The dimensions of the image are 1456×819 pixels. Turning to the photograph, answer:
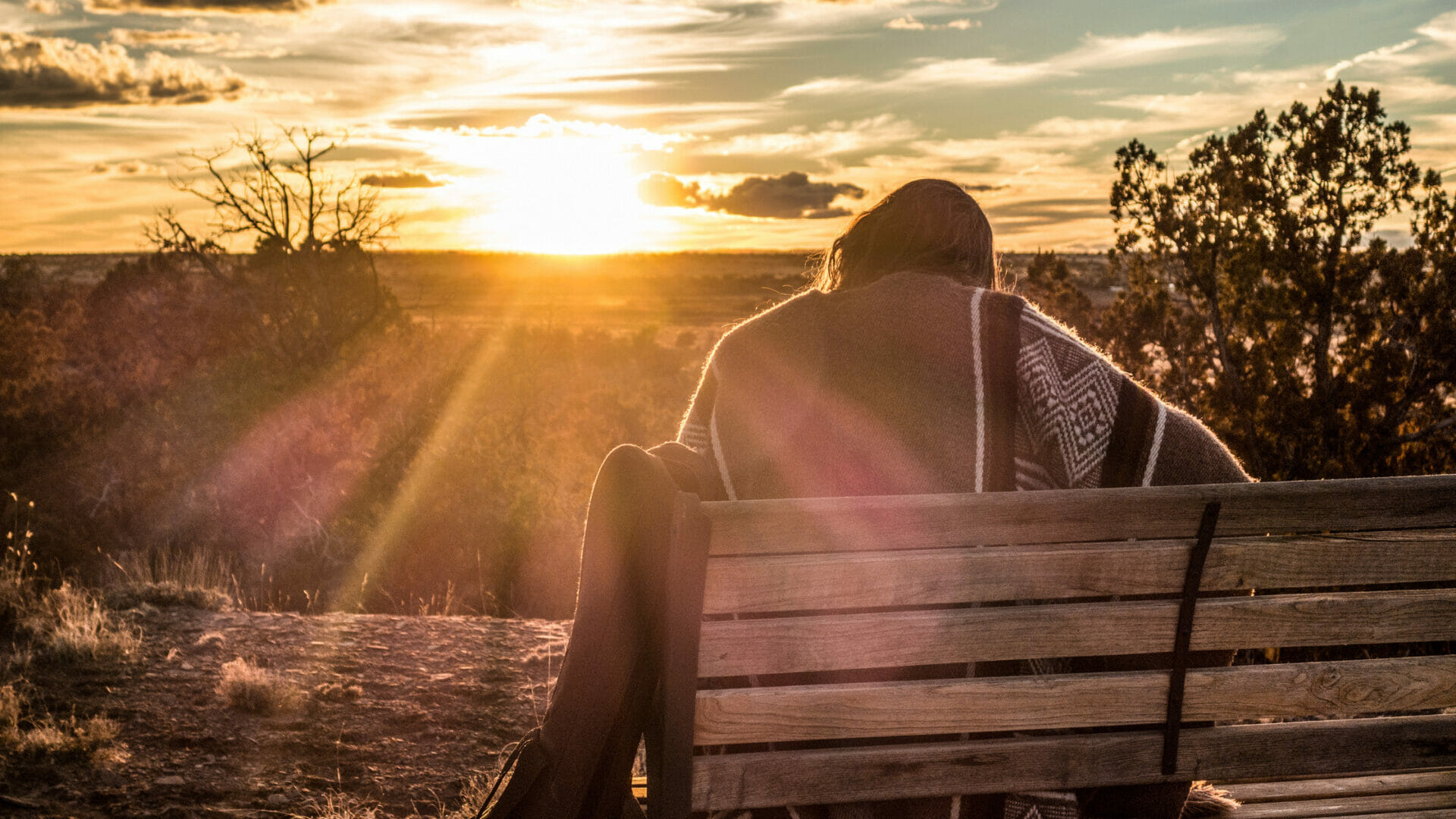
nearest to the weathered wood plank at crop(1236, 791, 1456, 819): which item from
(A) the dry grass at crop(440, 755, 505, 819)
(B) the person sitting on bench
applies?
(B) the person sitting on bench

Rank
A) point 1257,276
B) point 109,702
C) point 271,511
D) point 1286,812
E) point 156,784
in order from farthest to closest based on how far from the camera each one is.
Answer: point 271,511 → point 1257,276 → point 109,702 → point 156,784 → point 1286,812

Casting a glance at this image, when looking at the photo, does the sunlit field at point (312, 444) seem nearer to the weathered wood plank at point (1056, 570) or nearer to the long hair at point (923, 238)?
the long hair at point (923, 238)

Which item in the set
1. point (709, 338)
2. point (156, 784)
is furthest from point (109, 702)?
point (709, 338)

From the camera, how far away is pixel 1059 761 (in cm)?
183

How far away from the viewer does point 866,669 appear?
1790 mm

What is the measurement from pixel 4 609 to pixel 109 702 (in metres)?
1.89

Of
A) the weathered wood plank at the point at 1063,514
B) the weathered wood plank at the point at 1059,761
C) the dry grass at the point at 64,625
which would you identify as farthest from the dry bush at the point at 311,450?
the weathered wood plank at the point at 1063,514

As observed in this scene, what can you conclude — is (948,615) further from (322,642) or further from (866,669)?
(322,642)

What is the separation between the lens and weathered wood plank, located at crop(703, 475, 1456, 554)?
61.9 inches

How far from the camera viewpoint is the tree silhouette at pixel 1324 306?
24.2 feet

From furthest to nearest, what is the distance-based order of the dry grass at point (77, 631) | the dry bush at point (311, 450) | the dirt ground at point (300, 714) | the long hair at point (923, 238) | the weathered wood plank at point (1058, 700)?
the dry bush at point (311, 450) → the dry grass at point (77, 631) → the dirt ground at point (300, 714) → the long hair at point (923, 238) → the weathered wood plank at point (1058, 700)

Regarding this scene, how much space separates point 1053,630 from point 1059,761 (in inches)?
11.2

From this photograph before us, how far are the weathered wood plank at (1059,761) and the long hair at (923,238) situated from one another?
1.04 metres

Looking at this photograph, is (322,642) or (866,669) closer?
(866,669)
